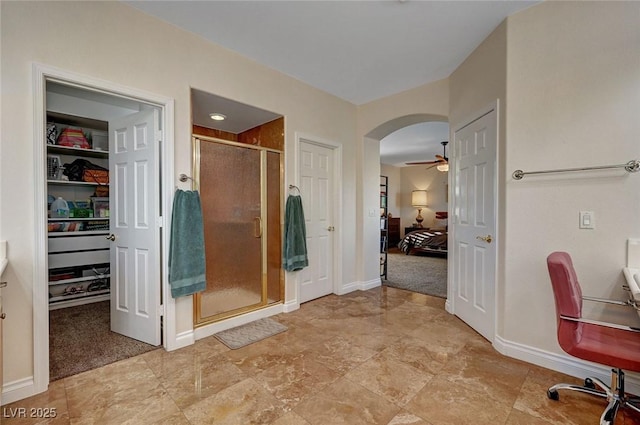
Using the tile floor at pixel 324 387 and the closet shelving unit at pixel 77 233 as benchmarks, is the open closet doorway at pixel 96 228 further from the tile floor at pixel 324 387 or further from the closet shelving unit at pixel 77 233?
the tile floor at pixel 324 387

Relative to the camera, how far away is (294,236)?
3230 mm

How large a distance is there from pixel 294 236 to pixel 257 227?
0.43 meters

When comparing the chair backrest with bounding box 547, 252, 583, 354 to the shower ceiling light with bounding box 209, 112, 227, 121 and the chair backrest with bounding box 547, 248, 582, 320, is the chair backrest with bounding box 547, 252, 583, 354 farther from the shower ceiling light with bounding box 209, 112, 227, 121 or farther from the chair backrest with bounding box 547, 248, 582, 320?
the shower ceiling light with bounding box 209, 112, 227, 121

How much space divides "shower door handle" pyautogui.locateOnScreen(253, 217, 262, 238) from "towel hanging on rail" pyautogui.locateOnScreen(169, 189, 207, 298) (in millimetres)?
654

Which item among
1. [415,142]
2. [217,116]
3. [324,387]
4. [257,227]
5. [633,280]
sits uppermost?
[415,142]

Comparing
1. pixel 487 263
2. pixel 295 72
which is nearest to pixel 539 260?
pixel 487 263

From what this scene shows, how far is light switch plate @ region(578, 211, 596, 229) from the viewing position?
1950 millimetres

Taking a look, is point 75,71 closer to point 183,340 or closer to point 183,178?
point 183,178

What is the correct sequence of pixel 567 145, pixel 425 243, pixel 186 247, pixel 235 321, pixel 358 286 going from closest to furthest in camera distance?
pixel 567 145, pixel 186 247, pixel 235 321, pixel 358 286, pixel 425 243

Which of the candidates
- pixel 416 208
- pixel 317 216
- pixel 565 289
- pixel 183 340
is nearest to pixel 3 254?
pixel 183 340

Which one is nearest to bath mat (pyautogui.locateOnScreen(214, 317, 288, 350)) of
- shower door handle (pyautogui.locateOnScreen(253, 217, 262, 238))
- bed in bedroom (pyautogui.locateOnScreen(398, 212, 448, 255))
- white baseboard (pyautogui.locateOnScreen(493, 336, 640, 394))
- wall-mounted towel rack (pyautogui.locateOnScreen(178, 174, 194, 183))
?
shower door handle (pyautogui.locateOnScreen(253, 217, 262, 238))

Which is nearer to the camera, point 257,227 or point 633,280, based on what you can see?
point 633,280

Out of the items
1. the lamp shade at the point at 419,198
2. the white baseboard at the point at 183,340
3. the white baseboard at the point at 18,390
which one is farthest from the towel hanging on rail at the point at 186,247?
the lamp shade at the point at 419,198

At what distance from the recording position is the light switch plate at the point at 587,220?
6.40 ft
